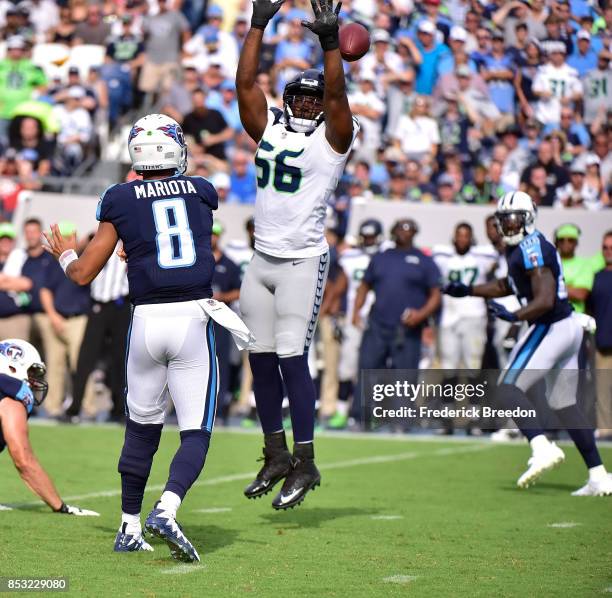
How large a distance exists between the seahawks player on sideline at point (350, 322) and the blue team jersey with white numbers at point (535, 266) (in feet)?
15.6

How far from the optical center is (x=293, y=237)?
22.8 feet

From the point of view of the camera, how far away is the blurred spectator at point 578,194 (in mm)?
14141

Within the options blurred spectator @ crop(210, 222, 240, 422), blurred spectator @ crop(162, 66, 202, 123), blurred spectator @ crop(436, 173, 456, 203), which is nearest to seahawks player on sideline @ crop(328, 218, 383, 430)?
blurred spectator @ crop(436, 173, 456, 203)

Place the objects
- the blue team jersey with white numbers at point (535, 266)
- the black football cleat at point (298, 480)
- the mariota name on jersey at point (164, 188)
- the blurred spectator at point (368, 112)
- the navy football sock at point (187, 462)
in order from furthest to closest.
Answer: the blurred spectator at point (368, 112)
the blue team jersey with white numbers at point (535, 266)
the black football cleat at point (298, 480)
the mariota name on jersey at point (164, 188)
the navy football sock at point (187, 462)

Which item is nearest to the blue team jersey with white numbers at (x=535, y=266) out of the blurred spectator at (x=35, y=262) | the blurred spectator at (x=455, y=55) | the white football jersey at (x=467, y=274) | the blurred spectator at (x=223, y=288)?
the white football jersey at (x=467, y=274)

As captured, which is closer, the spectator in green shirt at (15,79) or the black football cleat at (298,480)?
the black football cleat at (298,480)

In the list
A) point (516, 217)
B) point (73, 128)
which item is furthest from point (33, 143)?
point (516, 217)

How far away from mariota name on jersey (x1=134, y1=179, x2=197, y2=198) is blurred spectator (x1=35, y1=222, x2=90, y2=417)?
24.6 ft

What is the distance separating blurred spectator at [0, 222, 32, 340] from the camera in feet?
42.8

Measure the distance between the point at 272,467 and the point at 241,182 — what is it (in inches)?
350

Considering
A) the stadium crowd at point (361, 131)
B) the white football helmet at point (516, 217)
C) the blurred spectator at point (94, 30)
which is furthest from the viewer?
the blurred spectator at point (94, 30)

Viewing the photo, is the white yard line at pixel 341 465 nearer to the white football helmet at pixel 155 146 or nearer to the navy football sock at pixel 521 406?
the navy football sock at pixel 521 406

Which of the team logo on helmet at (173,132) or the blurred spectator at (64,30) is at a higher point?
the blurred spectator at (64,30)

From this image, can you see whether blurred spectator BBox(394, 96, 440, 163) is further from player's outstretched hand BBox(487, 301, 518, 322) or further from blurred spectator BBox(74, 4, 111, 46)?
player's outstretched hand BBox(487, 301, 518, 322)
